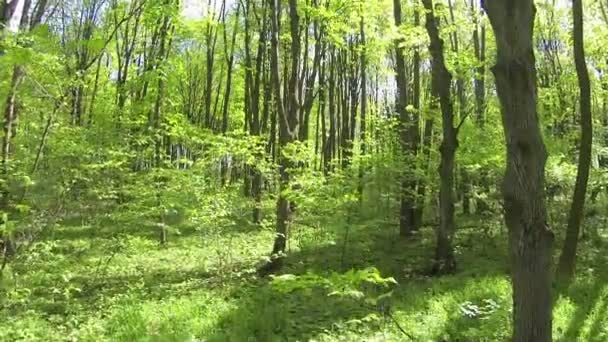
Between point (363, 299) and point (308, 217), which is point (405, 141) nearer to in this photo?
point (308, 217)

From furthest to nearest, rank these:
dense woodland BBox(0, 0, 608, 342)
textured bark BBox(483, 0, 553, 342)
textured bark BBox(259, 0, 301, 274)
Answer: textured bark BBox(259, 0, 301, 274)
dense woodland BBox(0, 0, 608, 342)
textured bark BBox(483, 0, 553, 342)

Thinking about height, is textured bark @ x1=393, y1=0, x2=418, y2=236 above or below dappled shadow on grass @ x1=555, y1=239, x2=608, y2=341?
above

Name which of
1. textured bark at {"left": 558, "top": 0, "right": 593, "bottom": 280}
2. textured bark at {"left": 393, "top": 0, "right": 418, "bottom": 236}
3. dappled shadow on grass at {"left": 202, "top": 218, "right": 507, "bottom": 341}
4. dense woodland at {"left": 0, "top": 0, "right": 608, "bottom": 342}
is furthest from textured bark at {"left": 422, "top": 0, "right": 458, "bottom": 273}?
textured bark at {"left": 393, "top": 0, "right": 418, "bottom": 236}

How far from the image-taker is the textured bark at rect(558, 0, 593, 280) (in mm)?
8945

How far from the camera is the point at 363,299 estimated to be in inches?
266

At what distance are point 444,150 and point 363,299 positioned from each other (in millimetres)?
4378

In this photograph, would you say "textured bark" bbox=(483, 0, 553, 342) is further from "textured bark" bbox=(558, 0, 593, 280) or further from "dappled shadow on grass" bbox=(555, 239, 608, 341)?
"textured bark" bbox=(558, 0, 593, 280)

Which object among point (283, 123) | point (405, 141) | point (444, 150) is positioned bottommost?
point (444, 150)

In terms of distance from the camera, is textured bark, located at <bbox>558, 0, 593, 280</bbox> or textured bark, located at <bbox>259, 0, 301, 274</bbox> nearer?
textured bark, located at <bbox>558, 0, 593, 280</bbox>

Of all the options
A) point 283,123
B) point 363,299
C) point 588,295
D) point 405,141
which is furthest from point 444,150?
point 363,299

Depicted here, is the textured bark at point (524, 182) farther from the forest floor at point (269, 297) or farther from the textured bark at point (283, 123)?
the textured bark at point (283, 123)

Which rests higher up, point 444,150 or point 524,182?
point 444,150

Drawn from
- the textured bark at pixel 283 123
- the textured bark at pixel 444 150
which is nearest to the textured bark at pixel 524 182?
the textured bark at pixel 283 123

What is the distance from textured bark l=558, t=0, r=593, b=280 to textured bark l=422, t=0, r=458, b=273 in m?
2.08
